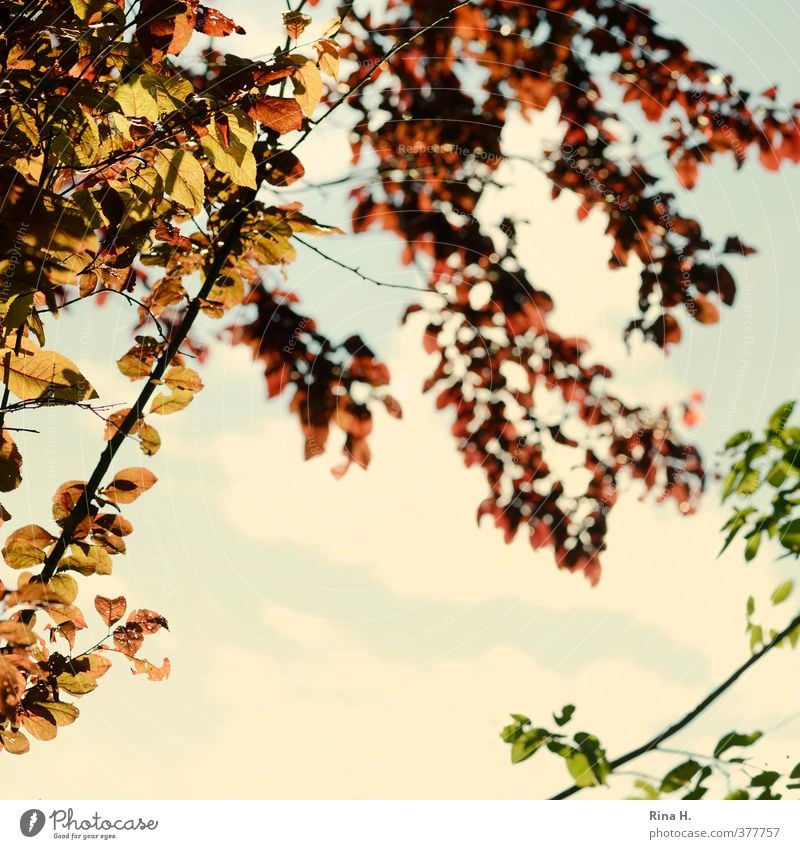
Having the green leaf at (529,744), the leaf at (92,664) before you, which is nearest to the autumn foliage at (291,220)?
the leaf at (92,664)

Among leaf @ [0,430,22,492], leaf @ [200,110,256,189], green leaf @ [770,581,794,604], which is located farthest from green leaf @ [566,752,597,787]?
leaf @ [200,110,256,189]

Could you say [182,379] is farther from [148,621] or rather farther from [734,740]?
[734,740]

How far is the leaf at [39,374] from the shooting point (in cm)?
119

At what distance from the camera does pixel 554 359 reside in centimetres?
348

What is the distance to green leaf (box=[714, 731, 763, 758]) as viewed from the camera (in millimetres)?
1840

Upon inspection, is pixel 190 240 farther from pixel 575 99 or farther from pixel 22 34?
pixel 575 99

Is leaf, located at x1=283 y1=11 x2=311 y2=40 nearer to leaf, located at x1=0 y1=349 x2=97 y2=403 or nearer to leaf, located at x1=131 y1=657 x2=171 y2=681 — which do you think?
leaf, located at x1=0 y1=349 x2=97 y2=403

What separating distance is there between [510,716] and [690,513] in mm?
1904

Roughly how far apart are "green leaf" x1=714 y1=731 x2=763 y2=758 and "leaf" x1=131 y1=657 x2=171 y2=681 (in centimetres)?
137

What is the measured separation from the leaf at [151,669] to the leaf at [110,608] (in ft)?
0.30

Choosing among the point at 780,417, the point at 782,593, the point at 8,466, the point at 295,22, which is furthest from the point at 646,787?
the point at 295,22

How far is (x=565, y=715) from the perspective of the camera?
6.34 feet

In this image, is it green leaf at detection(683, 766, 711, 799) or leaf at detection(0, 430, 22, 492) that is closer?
leaf at detection(0, 430, 22, 492)

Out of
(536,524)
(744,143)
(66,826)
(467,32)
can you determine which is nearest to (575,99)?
(467,32)
